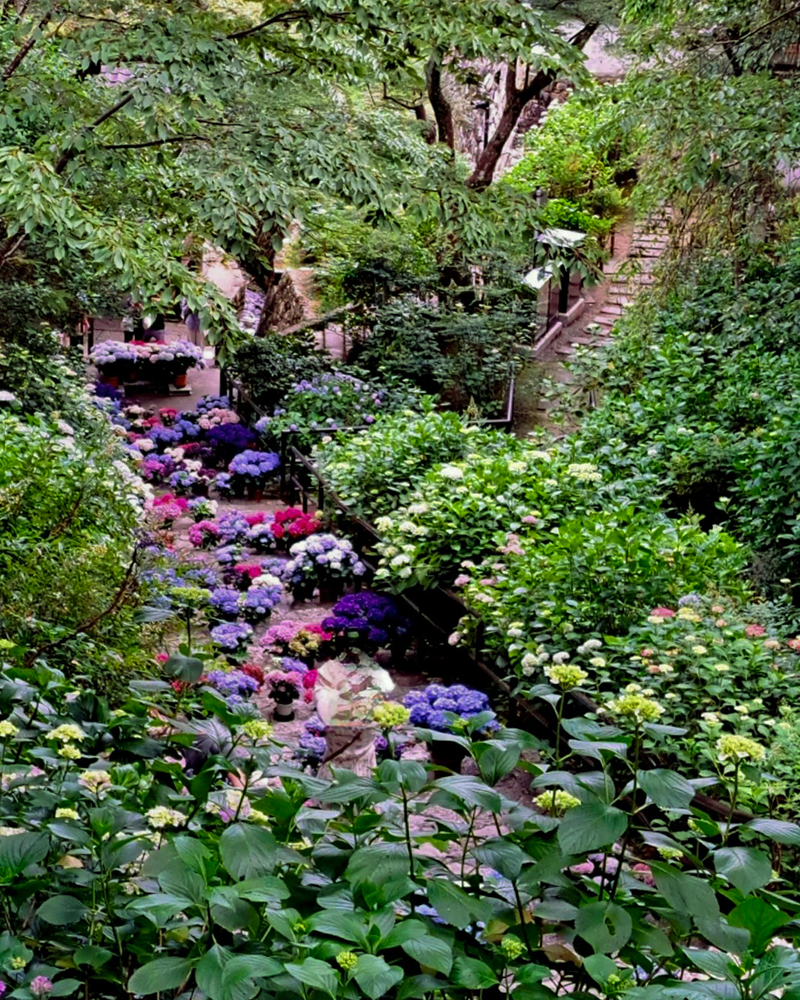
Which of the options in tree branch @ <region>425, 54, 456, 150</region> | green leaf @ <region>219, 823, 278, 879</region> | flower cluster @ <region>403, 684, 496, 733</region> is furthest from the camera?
tree branch @ <region>425, 54, 456, 150</region>

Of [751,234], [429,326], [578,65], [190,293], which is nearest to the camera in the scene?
[190,293]

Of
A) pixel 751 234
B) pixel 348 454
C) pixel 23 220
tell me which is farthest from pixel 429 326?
pixel 23 220

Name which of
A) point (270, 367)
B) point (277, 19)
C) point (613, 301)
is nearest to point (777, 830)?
point (277, 19)

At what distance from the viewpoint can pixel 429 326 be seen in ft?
42.5

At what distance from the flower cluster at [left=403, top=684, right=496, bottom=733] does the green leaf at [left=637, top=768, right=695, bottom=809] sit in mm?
3576

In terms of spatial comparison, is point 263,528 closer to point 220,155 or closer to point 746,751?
point 220,155

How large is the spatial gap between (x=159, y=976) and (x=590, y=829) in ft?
1.99

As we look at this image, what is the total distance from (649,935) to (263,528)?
696 centimetres

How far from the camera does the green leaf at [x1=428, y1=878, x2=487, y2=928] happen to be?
5.13ft

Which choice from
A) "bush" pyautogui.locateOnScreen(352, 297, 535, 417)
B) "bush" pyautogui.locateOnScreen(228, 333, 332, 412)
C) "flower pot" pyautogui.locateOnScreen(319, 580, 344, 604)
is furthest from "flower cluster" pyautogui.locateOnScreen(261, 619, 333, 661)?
"bush" pyautogui.locateOnScreen(352, 297, 535, 417)

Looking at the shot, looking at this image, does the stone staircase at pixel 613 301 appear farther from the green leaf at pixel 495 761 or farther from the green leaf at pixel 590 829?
the green leaf at pixel 590 829

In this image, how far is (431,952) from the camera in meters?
1.51

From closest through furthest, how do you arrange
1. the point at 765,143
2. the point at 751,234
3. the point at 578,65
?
the point at 578,65 < the point at 765,143 < the point at 751,234

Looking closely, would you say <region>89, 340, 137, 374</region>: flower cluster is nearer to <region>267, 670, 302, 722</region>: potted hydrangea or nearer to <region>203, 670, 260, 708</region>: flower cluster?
<region>267, 670, 302, 722</region>: potted hydrangea
